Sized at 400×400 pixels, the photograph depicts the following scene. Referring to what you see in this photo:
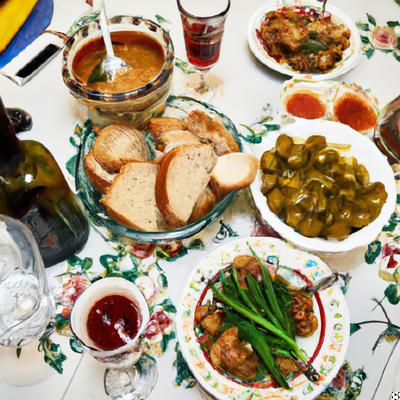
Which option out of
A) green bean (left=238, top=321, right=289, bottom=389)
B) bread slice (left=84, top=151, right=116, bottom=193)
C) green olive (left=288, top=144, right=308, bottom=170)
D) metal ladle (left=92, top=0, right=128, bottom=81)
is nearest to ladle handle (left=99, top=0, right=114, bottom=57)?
metal ladle (left=92, top=0, right=128, bottom=81)

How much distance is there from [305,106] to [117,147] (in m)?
0.55

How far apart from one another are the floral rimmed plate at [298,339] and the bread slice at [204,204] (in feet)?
0.28

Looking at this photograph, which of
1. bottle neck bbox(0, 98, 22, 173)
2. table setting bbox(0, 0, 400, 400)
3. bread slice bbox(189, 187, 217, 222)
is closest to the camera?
bottle neck bbox(0, 98, 22, 173)

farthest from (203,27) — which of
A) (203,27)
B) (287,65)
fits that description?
(287,65)

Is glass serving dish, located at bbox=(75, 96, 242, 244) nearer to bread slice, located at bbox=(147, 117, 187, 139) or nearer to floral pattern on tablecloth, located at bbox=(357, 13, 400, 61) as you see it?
bread slice, located at bbox=(147, 117, 187, 139)

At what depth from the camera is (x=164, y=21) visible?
1.50m

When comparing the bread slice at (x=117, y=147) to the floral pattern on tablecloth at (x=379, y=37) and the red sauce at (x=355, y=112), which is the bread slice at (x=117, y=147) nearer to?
the red sauce at (x=355, y=112)

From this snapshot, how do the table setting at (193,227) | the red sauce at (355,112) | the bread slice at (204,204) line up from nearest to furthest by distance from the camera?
the table setting at (193,227) → the bread slice at (204,204) → the red sauce at (355,112)

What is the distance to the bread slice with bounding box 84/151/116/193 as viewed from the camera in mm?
1038

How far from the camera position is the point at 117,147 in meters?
1.05

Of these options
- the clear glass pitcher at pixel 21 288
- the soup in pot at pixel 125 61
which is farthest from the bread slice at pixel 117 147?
the clear glass pitcher at pixel 21 288

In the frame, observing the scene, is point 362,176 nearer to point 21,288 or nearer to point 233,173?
point 233,173

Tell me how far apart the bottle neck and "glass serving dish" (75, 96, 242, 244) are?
7.5 inches

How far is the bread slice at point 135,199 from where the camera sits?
0.99 metres
